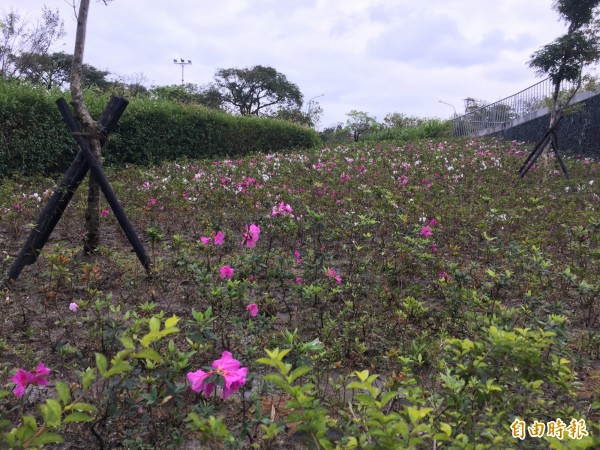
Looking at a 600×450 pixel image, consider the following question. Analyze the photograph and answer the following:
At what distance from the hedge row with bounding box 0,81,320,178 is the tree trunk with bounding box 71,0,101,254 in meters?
0.23

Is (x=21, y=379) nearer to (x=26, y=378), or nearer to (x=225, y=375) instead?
(x=26, y=378)

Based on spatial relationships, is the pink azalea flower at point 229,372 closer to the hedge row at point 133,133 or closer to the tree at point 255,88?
the hedge row at point 133,133

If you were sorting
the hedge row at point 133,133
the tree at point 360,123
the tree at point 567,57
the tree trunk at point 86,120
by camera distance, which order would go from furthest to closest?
1. the tree at point 360,123
2. the tree at point 567,57
3. the hedge row at point 133,133
4. the tree trunk at point 86,120

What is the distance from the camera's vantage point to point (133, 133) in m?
12.4

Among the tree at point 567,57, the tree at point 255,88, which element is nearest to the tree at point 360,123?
the tree at point 255,88

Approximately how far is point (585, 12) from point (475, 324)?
1220cm

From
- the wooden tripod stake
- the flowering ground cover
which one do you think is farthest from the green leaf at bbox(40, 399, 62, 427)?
the wooden tripod stake

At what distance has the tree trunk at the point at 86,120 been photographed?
3.81m

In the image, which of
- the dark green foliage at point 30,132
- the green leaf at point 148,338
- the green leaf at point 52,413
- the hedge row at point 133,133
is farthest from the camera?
the hedge row at point 133,133

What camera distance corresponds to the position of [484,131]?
25500 millimetres

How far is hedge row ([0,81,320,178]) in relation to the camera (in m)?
8.91

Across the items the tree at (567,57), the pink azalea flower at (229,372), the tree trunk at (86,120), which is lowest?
the pink azalea flower at (229,372)

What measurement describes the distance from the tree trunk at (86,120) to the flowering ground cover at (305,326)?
23cm

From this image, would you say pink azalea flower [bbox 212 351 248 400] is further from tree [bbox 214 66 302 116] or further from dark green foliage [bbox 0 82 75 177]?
tree [bbox 214 66 302 116]
